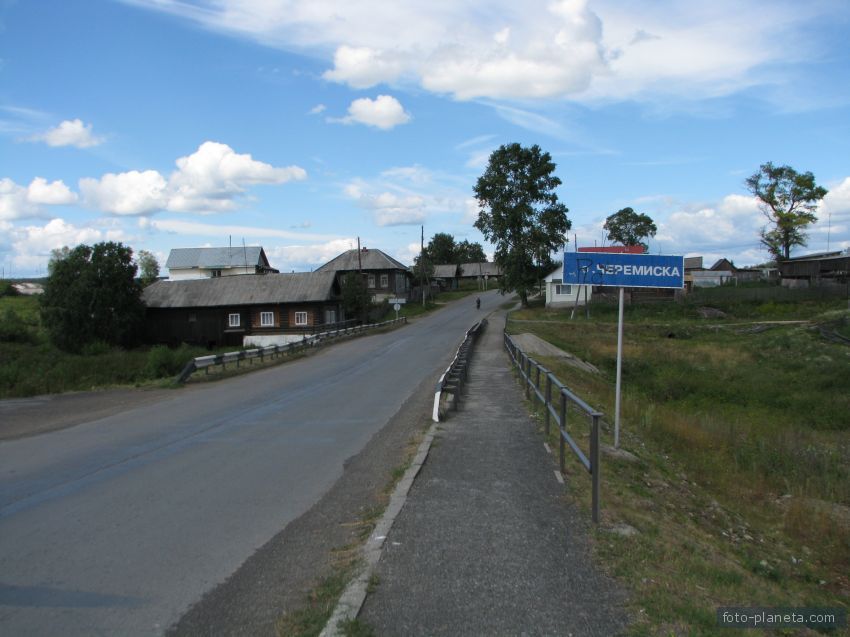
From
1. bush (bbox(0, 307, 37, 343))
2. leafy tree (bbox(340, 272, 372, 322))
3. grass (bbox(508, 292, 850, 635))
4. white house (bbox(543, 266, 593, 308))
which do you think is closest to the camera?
grass (bbox(508, 292, 850, 635))

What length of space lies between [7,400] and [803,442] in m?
21.6

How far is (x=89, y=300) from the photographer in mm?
47250

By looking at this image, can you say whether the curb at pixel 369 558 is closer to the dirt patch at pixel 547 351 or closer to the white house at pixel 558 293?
the dirt patch at pixel 547 351

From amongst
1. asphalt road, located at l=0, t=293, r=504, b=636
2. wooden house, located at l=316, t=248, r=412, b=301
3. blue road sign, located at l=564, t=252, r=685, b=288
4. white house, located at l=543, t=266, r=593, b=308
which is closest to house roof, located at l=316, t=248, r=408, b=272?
wooden house, located at l=316, t=248, r=412, b=301

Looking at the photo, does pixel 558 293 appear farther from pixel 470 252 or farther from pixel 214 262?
pixel 470 252

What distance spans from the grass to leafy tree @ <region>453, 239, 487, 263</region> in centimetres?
10780

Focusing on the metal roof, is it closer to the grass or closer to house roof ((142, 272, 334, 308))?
house roof ((142, 272, 334, 308))

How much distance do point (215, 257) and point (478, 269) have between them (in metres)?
54.9

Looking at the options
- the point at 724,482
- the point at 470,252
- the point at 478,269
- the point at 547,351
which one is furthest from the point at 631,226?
the point at 724,482

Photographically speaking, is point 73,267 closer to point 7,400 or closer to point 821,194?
point 7,400

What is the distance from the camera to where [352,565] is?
16.8 feet

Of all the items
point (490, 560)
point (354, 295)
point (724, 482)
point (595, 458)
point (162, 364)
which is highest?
point (354, 295)

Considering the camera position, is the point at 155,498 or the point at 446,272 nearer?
the point at 155,498

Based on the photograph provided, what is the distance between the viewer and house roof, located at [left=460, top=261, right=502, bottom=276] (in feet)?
400
